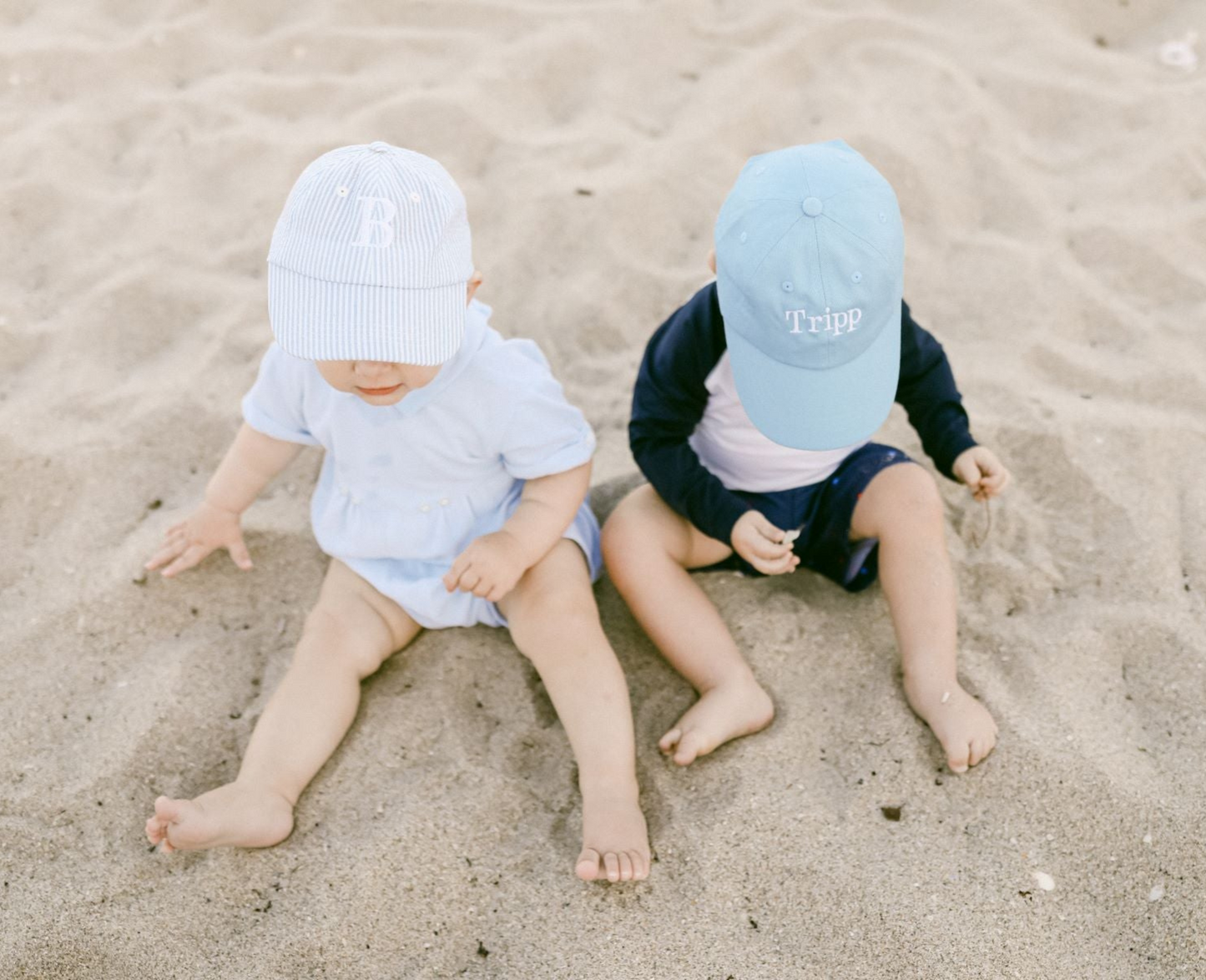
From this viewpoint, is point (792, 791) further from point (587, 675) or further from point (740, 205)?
point (740, 205)

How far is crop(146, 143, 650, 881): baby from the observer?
1474 millimetres

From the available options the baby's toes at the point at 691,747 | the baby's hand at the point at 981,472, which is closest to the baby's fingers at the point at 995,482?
the baby's hand at the point at 981,472

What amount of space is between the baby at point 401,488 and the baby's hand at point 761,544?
0.28 meters

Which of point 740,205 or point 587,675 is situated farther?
point 587,675

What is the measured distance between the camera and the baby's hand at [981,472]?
1910mm

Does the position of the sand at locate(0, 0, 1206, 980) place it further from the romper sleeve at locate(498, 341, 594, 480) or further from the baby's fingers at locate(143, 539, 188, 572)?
the romper sleeve at locate(498, 341, 594, 480)

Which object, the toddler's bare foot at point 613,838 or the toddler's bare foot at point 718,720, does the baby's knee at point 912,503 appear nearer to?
the toddler's bare foot at point 718,720

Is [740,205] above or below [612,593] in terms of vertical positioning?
above

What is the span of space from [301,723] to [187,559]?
1.46ft

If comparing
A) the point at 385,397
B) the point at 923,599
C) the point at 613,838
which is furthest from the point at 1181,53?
the point at 613,838

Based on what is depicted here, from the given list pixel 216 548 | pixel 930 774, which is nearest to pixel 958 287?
pixel 930 774

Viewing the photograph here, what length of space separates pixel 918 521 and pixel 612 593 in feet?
1.89

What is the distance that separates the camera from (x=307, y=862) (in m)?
1.63

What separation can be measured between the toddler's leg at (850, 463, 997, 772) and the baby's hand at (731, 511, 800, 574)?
19 cm
